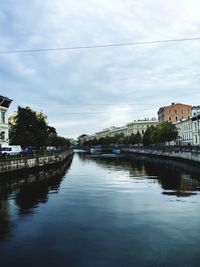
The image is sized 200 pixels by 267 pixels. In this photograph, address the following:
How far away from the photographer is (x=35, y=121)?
67750 mm

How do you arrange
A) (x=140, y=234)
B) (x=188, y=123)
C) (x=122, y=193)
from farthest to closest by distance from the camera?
(x=188, y=123), (x=122, y=193), (x=140, y=234)

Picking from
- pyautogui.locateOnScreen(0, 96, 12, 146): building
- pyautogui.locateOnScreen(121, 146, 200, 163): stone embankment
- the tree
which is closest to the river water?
pyautogui.locateOnScreen(121, 146, 200, 163): stone embankment

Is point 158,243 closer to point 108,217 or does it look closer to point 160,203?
point 108,217

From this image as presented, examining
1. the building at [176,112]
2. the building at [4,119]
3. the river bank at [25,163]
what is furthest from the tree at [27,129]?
the building at [176,112]

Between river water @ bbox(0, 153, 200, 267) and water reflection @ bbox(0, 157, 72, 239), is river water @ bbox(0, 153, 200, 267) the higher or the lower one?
the lower one

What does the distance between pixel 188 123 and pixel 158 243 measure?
338ft

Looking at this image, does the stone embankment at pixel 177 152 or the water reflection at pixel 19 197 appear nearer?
the water reflection at pixel 19 197

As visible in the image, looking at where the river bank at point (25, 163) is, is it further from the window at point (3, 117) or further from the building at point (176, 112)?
the building at point (176, 112)

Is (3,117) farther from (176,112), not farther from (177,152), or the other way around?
(176,112)

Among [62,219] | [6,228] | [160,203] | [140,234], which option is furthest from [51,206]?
[140,234]

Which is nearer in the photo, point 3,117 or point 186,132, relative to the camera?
point 3,117

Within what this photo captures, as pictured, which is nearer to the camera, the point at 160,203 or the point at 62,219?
the point at 62,219

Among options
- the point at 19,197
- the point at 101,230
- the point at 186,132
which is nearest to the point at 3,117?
the point at 19,197

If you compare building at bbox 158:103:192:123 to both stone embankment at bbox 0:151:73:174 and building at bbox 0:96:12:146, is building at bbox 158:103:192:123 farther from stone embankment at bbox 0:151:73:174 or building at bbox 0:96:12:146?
building at bbox 0:96:12:146
